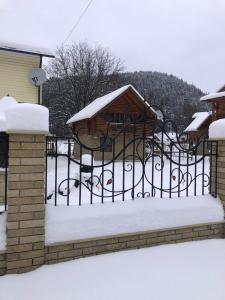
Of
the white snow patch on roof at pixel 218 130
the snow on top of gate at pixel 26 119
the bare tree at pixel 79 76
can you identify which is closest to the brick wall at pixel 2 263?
the snow on top of gate at pixel 26 119

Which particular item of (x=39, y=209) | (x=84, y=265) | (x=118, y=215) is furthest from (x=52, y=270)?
(x=118, y=215)

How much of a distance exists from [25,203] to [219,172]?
91.2 inches

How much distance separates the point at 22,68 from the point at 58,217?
32.8 ft

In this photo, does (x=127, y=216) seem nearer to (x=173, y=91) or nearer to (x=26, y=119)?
(x=26, y=119)

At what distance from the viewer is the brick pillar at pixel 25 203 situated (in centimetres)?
256

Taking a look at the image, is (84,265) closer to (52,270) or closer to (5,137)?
(52,270)

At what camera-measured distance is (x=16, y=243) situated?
2.57m

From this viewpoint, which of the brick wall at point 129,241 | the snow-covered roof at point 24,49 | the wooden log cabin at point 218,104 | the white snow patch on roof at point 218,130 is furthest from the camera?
the wooden log cabin at point 218,104

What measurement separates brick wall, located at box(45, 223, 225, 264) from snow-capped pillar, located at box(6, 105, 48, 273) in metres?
0.17

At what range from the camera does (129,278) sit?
256 centimetres

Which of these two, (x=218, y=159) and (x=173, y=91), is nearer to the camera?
(x=218, y=159)

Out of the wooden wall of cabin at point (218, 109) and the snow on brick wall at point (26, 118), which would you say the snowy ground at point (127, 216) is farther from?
the wooden wall of cabin at point (218, 109)

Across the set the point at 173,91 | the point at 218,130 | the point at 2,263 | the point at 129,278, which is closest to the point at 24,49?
the point at 218,130

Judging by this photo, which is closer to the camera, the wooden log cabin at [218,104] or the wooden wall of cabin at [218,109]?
the wooden log cabin at [218,104]
